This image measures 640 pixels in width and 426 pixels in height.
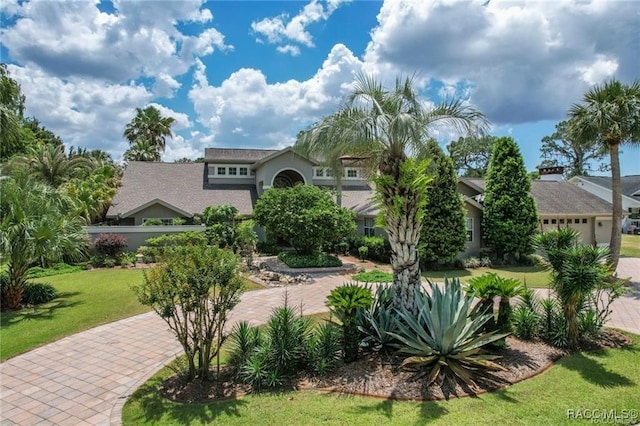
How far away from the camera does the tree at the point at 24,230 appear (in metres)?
11.4

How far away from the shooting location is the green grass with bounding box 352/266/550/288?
1678cm

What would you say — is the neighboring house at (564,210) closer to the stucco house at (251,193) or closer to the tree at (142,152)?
the stucco house at (251,193)

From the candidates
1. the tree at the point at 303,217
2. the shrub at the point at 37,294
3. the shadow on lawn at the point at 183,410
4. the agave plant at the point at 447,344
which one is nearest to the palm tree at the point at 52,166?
the tree at the point at 303,217

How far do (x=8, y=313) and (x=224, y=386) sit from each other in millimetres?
8867

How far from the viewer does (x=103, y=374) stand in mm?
7566

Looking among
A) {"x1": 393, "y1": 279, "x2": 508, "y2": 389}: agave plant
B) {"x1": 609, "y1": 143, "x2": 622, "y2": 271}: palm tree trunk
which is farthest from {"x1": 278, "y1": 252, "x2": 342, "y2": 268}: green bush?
{"x1": 393, "y1": 279, "x2": 508, "y2": 389}: agave plant

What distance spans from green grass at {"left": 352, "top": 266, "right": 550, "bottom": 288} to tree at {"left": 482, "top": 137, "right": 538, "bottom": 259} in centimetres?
152

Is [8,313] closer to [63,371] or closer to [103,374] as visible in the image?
[63,371]

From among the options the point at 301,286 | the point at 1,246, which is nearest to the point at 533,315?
the point at 301,286

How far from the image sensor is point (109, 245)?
20.1 m

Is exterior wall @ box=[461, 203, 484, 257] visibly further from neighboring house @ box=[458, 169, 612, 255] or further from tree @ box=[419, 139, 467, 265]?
tree @ box=[419, 139, 467, 265]

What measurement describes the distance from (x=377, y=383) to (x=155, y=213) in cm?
2180

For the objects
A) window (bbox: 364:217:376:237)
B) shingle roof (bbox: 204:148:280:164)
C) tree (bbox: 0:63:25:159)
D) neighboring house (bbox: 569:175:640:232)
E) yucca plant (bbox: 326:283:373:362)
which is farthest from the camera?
neighboring house (bbox: 569:175:640:232)

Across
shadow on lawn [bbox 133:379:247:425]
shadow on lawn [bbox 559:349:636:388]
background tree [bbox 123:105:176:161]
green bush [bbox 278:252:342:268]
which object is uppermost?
background tree [bbox 123:105:176:161]
